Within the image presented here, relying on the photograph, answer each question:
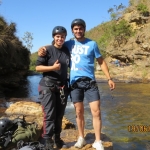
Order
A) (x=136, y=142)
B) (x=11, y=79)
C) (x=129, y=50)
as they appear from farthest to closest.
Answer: (x=129, y=50), (x=11, y=79), (x=136, y=142)

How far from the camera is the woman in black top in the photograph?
404 centimetres

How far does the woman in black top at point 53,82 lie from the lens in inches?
159

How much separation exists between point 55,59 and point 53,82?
40 centimetres

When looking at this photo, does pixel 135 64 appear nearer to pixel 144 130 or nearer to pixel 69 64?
pixel 144 130

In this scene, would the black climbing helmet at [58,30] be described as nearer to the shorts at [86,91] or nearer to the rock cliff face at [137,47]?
the shorts at [86,91]

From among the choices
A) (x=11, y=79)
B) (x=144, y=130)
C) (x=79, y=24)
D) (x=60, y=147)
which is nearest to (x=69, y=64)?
(x=79, y=24)

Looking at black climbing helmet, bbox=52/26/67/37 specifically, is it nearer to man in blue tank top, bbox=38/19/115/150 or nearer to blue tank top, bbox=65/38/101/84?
man in blue tank top, bbox=38/19/115/150

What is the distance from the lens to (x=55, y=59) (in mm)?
4086

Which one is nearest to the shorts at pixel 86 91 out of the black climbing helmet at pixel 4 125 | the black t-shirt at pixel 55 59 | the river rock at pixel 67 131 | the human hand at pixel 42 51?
the black t-shirt at pixel 55 59

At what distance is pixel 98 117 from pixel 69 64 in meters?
1.08

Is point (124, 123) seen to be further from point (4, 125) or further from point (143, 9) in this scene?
point (143, 9)

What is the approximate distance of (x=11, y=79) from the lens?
20797 millimetres
